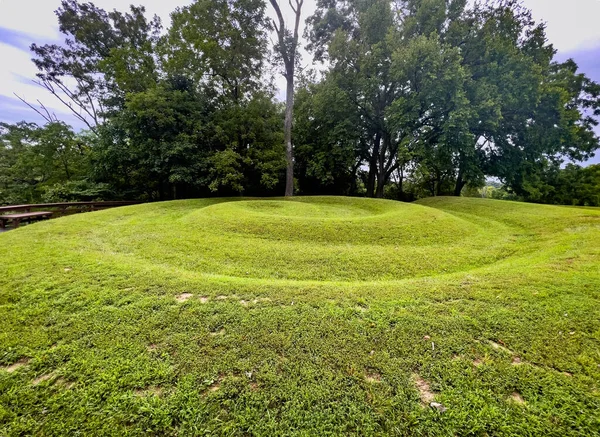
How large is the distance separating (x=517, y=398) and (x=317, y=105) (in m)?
16.3

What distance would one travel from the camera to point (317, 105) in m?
15.8

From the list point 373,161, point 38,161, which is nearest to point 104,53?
point 38,161

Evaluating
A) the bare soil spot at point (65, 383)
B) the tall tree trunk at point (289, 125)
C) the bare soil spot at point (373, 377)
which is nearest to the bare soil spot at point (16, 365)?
the bare soil spot at point (65, 383)

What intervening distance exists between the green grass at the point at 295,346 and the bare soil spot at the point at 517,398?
0.01 metres

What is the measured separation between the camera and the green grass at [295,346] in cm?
196

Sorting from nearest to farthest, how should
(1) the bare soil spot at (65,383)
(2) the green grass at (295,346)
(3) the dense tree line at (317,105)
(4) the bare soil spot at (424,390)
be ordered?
1. (2) the green grass at (295,346)
2. (4) the bare soil spot at (424,390)
3. (1) the bare soil spot at (65,383)
4. (3) the dense tree line at (317,105)

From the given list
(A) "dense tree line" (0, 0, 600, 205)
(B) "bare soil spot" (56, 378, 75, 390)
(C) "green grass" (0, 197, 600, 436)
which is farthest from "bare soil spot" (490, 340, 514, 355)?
(A) "dense tree line" (0, 0, 600, 205)

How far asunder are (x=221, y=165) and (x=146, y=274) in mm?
10307

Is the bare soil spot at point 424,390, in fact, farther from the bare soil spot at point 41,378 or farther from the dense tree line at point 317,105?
the dense tree line at point 317,105

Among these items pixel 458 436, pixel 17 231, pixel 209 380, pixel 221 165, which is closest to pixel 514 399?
pixel 458 436

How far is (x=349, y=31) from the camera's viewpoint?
15602mm

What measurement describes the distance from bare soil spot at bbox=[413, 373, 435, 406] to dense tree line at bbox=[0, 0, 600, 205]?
42.3ft

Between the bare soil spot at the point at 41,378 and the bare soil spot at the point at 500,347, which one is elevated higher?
the bare soil spot at the point at 500,347

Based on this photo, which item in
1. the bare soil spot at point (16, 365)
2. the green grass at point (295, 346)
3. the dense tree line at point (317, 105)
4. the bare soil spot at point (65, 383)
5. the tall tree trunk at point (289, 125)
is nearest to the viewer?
the green grass at point (295, 346)
